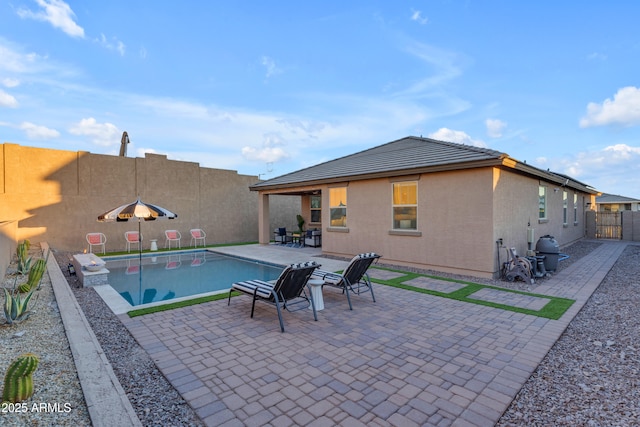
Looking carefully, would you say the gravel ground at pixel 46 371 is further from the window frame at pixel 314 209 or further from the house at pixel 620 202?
the house at pixel 620 202

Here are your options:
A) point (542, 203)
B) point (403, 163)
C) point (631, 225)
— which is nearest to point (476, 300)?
point (403, 163)

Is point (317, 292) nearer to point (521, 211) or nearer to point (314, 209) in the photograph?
point (521, 211)

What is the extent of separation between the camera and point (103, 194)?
15.2 metres

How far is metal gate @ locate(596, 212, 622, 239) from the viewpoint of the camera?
19500 mm

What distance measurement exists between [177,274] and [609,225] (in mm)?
24775

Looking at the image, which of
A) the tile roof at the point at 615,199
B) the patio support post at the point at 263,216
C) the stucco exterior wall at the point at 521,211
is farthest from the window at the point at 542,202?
the tile roof at the point at 615,199

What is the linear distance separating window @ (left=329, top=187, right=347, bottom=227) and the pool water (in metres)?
2.92

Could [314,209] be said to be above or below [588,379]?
above

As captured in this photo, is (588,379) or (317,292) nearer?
(588,379)

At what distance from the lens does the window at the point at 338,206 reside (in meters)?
12.4

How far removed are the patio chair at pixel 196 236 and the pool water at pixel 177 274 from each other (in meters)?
2.16

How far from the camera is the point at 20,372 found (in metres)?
2.64

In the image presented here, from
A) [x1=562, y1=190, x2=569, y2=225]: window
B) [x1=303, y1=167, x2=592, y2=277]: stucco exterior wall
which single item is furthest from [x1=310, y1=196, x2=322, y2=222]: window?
[x1=562, y1=190, x2=569, y2=225]: window

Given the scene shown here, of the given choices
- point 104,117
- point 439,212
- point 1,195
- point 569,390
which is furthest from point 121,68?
point 569,390
